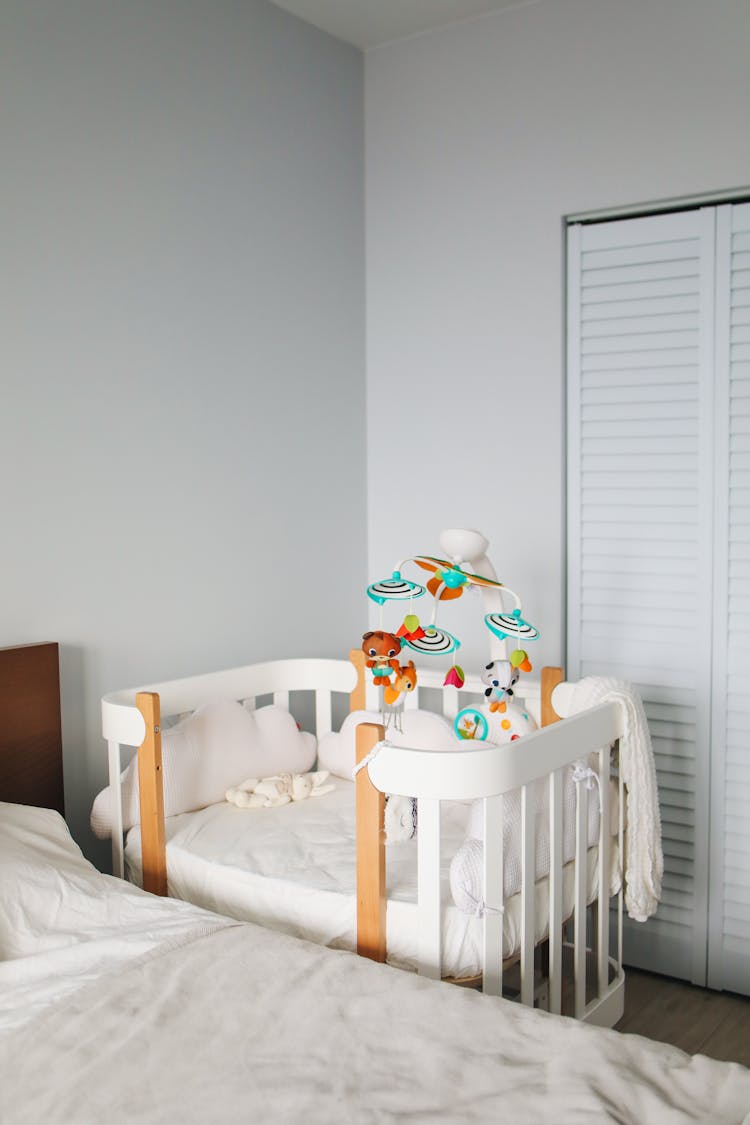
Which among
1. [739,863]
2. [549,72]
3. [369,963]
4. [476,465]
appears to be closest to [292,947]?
[369,963]

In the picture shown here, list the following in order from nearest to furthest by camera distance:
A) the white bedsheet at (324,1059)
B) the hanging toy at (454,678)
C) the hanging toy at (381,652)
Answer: the white bedsheet at (324,1059) → the hanging toy at (381,652) → the hanging toy at (454,678)

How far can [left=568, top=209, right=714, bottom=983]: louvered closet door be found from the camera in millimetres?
2379

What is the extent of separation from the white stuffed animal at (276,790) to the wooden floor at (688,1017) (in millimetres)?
819

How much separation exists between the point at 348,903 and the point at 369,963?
0.22 meters

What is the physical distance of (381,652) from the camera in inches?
77.4

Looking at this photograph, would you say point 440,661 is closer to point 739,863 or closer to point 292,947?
point 739,863

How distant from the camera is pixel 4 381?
6.29 ft

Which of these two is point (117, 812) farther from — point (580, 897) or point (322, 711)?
point (580, 897)

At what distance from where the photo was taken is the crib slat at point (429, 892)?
1.55 meters

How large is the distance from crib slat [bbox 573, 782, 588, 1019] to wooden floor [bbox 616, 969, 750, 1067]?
1.40 feet

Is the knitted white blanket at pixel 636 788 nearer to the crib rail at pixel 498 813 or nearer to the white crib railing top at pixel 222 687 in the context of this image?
the crib rail at pixel 498 813

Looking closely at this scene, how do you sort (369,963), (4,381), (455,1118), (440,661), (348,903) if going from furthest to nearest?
1. (440,661)
2. (4,381)
3. (348,903)
4. (369,963)
5. (455,1118)

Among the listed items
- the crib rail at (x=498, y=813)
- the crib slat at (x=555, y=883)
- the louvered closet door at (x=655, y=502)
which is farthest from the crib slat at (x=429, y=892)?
the louvered closet door at (x=655, y=502)

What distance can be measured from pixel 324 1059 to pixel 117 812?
829 mm
